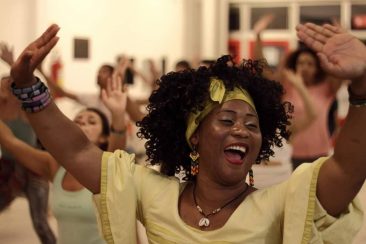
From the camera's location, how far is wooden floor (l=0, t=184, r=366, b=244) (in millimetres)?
5531

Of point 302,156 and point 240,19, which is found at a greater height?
point 240,19

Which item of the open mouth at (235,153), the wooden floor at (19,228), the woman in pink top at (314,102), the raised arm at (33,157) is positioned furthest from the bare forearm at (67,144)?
the wooden floor at (19,228)

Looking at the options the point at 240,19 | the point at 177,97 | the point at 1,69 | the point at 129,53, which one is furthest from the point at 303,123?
the point at 240,19

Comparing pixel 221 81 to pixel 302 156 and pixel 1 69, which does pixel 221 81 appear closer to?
pixel 302 156

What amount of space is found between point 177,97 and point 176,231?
0.41 metres

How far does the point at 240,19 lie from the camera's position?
13.1 metres

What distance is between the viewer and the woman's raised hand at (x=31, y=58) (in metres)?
1.86

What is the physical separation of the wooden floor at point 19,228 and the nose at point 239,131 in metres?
3.52

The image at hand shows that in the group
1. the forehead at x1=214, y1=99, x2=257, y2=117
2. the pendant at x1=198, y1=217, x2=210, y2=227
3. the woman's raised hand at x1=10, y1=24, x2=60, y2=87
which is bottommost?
the pendant at x1=198, y1=217, x2=210, y2=227

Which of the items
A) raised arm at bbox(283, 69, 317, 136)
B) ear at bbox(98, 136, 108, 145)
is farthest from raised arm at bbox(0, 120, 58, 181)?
raised arm at bbox(283, 69, 317, 136)

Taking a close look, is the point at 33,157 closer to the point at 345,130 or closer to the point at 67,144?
the point at 67,144

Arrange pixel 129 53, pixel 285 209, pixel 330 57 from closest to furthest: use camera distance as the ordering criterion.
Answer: pixel 330 57, pixel 285 209, pixel 129 53

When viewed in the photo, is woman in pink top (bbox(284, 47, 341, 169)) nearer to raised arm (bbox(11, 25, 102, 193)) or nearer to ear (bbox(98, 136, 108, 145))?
ear (bbox(98, 136, 108, 145))

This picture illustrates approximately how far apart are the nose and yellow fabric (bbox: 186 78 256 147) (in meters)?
0.09
